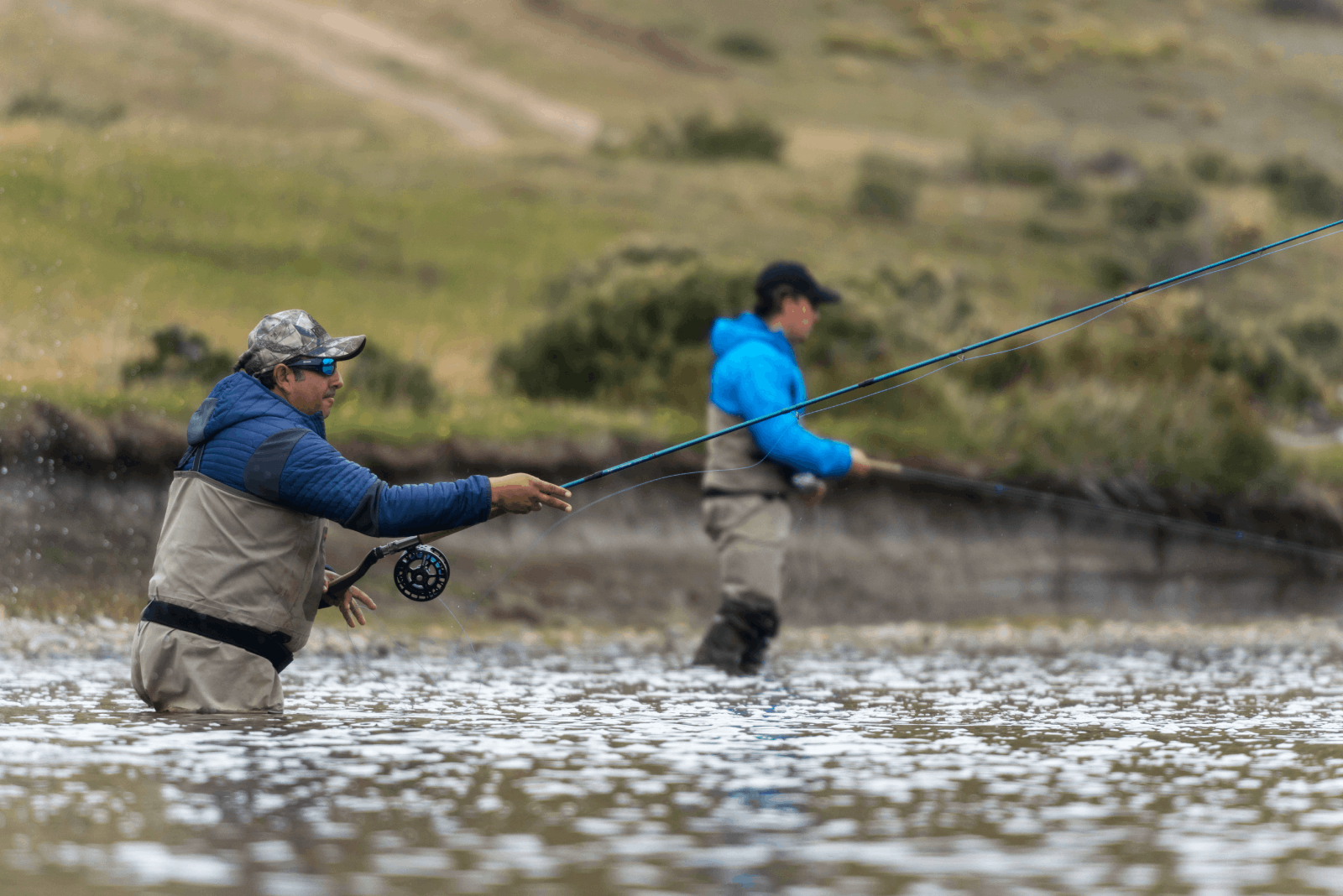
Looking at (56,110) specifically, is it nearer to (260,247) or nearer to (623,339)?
(260,247)

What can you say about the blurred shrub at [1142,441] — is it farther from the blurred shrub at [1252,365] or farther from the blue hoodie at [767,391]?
the blue hoodie at [767,391]

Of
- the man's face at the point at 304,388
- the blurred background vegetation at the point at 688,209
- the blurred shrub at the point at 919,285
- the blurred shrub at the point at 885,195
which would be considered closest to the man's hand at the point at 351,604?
the man's face at the point at 304,388

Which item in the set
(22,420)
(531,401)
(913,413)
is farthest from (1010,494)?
(22,420)

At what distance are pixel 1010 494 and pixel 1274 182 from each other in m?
41.8

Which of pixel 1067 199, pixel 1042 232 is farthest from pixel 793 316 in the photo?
pixel 1067 199

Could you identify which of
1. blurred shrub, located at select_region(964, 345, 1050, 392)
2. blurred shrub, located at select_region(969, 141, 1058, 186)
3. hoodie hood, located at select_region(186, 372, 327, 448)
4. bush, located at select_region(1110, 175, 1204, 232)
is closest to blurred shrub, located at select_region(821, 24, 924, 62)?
blurred shrub, located at select_region(969, 141, 1058, 186)

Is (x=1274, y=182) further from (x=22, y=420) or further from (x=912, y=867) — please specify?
(x=912, y=867)

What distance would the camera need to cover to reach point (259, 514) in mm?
6688

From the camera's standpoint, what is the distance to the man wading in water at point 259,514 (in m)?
6.59

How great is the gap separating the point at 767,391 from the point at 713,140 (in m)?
40.3

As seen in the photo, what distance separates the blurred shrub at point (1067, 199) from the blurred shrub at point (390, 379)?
30.7 m

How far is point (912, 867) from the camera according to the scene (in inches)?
177

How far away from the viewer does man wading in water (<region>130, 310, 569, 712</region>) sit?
21.6 ft

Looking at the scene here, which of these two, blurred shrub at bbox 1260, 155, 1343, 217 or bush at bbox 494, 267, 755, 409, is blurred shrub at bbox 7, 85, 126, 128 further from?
blurred shrub at bbox 1260, 155, 1343, 217
